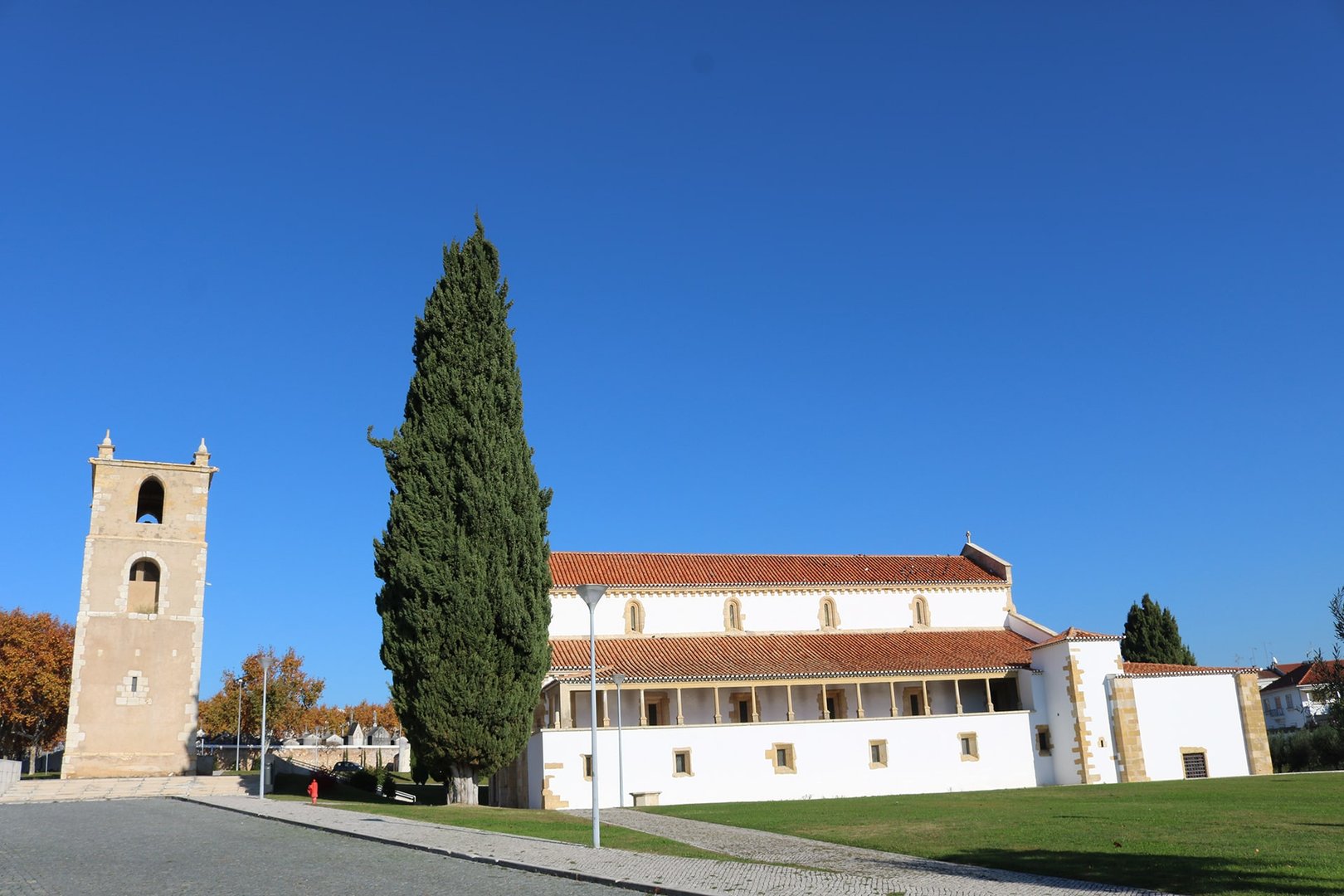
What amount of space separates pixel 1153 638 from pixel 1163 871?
194ft

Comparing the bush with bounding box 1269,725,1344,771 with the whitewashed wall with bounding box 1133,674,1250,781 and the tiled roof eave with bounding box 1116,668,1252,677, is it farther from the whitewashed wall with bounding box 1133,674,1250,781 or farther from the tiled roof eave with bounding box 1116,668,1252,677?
the tiled roof eave with bounding box 1116,668,1252,677

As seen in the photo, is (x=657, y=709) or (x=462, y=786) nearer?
(x=462, y=786)

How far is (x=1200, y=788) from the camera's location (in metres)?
33.4

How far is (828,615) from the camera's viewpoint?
153ft

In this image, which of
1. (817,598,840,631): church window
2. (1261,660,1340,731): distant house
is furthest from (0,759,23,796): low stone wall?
(1261,660,1340,731): distant house

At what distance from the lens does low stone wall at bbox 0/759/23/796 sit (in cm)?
3675

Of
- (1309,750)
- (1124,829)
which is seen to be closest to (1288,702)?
(1309,750)

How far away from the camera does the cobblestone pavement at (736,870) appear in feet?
43.1

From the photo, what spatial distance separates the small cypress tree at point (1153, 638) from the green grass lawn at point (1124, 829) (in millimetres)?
32175

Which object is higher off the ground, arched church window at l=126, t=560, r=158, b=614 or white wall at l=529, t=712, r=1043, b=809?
arched church window at l=126, t=560, r=158, b=614

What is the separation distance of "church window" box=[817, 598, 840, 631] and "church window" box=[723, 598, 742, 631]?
379 centimetres

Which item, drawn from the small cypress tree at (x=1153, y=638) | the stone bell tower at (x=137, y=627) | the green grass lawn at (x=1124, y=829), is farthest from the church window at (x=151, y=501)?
the small cypress tree at (x=1153, y=638)

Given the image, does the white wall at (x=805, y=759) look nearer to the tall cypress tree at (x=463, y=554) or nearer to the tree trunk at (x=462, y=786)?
the tree trunk at (x=462, y=786)

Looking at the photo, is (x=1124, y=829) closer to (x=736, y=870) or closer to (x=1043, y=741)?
(x=736, y=870)
